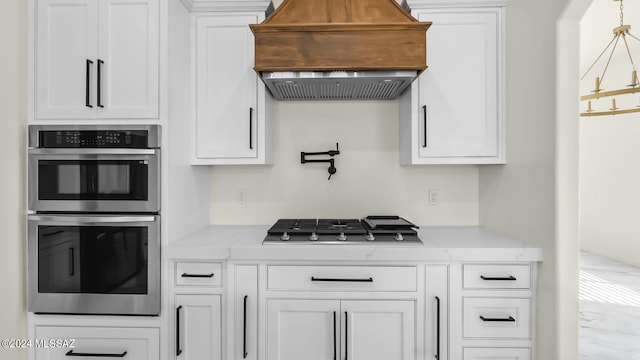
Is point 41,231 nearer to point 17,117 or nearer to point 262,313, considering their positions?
point 17,117

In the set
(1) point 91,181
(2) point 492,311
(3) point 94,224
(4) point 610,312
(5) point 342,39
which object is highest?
(5) point 342,39

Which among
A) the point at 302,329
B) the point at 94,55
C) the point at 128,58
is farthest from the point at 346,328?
the point at 94,55

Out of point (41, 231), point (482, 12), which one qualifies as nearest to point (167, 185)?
point (41, 231)

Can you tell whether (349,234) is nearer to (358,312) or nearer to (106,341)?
(358,312)

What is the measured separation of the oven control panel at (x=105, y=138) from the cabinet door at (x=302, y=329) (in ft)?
3.51

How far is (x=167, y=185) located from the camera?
1.70 metres

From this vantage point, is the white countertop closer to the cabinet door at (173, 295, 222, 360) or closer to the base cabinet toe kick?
the base cabinet toe kick

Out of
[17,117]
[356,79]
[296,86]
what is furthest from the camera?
[296,86]

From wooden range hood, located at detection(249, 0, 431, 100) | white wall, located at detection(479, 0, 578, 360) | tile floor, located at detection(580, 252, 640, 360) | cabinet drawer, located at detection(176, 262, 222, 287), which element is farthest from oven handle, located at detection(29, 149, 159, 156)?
tile floor, located at detection(580, 252, 640, 360)

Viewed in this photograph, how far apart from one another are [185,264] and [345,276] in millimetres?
835

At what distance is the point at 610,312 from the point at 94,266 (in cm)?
404

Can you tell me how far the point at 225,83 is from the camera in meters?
1.99

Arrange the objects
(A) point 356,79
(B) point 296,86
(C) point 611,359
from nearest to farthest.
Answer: (A) point 356,79 → (B) point 296,86 → (C) point 611,359

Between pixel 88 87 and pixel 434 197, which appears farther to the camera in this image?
pixel 434 197
